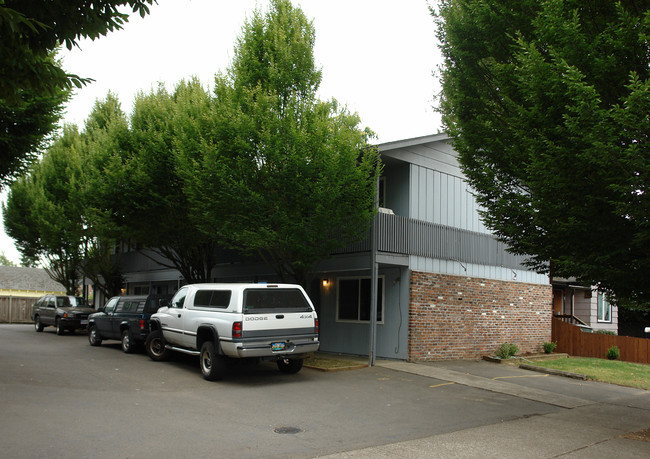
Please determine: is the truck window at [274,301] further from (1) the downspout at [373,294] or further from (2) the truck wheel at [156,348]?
(2) the truck wheel at [156,348]

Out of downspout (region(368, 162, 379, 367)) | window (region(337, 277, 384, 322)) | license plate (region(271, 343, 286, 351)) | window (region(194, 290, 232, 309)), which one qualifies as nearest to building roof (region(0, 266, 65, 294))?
window (region(337, 277, 384, 322))

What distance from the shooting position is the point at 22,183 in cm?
2892

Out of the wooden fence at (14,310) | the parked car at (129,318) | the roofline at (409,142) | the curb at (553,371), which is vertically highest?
the roofline at (409,142)

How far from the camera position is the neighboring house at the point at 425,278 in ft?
51.2

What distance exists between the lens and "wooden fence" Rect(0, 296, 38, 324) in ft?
120

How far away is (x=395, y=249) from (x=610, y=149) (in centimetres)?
892

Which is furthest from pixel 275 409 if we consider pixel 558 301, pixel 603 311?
pixel 603 311

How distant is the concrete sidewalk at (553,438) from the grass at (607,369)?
3440mm

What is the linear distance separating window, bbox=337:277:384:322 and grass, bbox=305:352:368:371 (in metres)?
1.29

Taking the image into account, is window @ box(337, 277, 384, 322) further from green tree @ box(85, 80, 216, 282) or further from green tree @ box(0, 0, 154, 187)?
green tree @ box(0, 0, 154, 187)

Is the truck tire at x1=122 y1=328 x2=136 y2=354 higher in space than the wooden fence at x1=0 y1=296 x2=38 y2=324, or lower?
higher

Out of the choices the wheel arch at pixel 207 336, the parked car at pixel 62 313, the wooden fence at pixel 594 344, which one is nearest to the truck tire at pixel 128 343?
the wheel arch at pixel 207 336

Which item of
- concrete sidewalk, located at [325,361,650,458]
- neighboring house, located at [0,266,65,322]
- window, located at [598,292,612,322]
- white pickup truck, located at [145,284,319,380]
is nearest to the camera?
concrete sidewalk, located at [325,361,650,458]

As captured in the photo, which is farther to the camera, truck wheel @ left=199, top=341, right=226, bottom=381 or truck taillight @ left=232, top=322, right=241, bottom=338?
truck wheel @ left=199, top=341, right=226, bottom=381
